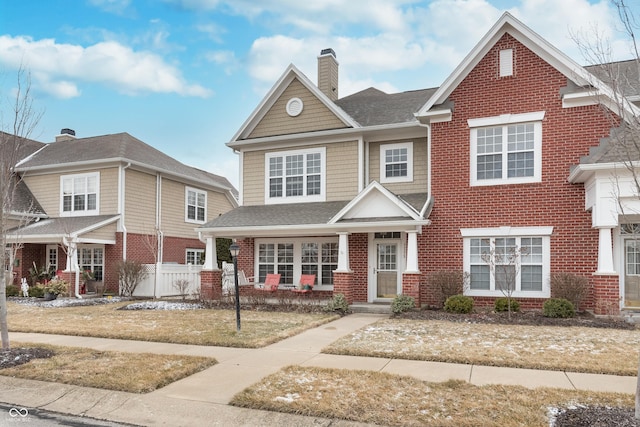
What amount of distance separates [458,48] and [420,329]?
34.9ft

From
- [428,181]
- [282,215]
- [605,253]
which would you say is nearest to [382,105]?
[428,181]

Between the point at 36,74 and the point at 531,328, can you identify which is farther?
the point at 531,328

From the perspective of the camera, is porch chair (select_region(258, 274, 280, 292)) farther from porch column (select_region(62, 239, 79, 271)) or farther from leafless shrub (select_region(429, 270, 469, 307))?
porch column (select_region(62, 239, 79, 271))

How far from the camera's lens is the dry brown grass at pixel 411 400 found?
5.41 metres

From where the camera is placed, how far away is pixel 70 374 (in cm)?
741

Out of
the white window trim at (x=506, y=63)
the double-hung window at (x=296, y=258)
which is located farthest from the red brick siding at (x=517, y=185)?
the double-hung window at (x=296, y=258)

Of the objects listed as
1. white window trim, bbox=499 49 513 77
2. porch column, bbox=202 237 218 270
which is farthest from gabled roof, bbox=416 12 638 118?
porch column, bbox=202 237 218 270

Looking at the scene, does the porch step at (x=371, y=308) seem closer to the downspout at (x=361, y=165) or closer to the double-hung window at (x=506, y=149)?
the downspout at (x=361, y=165)

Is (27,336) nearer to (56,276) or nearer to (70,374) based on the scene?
(70,374)

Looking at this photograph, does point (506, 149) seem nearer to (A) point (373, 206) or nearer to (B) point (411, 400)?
(A) point (373, 206)

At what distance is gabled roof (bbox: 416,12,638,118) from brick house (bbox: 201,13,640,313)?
4 centimetres

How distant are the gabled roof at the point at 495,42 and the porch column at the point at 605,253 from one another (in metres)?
4.05

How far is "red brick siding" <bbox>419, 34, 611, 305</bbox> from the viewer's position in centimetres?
1384

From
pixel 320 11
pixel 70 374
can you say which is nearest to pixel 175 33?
pixel 320 11
